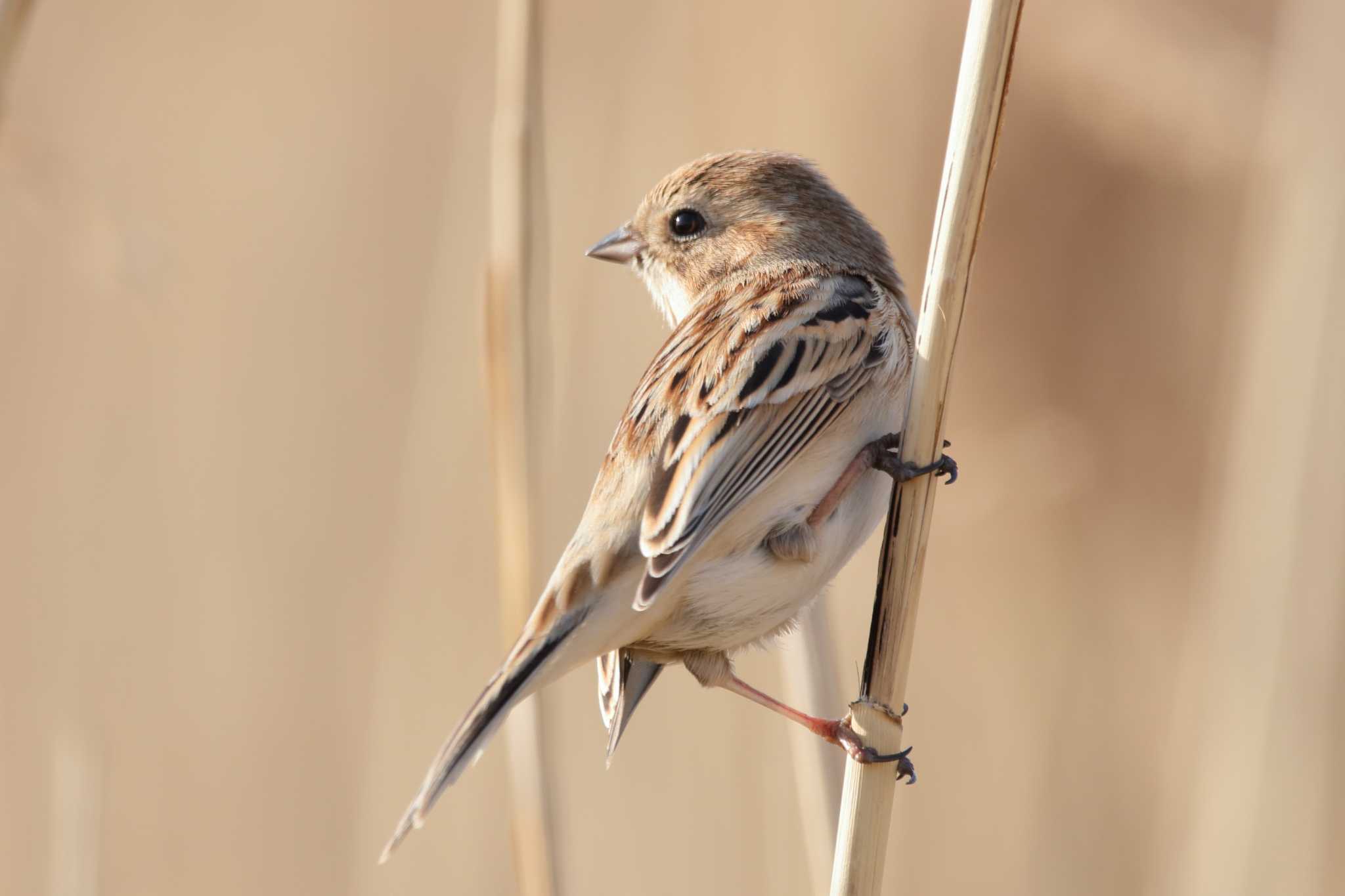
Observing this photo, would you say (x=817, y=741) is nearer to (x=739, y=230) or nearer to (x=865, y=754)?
(x=865, y=754)

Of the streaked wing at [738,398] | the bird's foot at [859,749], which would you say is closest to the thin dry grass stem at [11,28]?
the streaked wing at [738,398]

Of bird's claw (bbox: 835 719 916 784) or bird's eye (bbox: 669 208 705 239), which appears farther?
bird's eye (bbox: 669 208 705 239)

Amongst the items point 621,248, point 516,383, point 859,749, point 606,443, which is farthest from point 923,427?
point 606,443

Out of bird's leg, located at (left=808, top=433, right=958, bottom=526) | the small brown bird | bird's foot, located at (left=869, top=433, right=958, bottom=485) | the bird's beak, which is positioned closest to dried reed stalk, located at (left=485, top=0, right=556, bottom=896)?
the small brown bird

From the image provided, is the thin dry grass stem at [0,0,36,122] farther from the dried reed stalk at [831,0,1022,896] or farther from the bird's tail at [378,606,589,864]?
the dried reed stalk at [831,0,1022,896]

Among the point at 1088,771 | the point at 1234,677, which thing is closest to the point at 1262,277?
the point at 1234,677

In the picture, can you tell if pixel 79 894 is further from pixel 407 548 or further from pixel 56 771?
pixel 407 548
